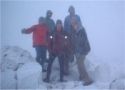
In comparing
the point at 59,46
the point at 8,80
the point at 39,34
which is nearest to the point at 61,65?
the point at 59,46

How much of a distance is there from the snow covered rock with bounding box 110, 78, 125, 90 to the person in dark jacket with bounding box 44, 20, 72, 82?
0.75 m

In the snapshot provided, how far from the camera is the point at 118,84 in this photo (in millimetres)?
Result: 4391

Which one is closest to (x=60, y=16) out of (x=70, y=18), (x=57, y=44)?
(x=70, y=18)

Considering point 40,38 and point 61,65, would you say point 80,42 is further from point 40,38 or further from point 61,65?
point 40,38

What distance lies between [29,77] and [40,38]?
59 cm

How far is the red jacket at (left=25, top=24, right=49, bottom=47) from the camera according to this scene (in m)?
4.45

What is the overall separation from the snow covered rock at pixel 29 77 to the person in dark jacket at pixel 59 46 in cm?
15

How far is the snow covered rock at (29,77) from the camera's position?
4395 mm

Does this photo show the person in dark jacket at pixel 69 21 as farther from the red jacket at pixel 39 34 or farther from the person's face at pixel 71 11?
the red jacket at pixel 39 34

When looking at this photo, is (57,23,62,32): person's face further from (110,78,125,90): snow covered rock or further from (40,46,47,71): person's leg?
(110,78,125,90): snow covered rock

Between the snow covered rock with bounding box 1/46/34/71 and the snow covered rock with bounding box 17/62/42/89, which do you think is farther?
the snow covered rock with bounding box 1/46/34/71

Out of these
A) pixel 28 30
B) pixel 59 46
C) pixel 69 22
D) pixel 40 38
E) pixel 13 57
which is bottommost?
pixel 13 57

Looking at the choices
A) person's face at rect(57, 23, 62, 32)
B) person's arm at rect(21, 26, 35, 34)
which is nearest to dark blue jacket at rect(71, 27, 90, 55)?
person's face at rect(57, 23, 62, 32)

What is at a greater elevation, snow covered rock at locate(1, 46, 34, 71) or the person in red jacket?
the person in red jacket
